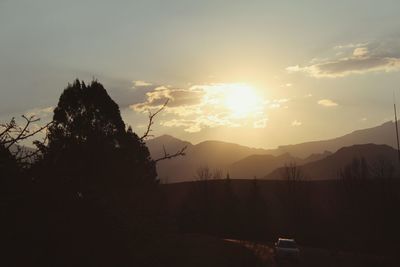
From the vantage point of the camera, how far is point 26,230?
574cm

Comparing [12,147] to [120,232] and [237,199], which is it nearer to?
[120,232]

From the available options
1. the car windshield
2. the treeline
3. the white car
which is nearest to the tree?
the white car

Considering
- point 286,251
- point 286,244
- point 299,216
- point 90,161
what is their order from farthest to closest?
point 299,216, point 286,244, point 286,251, point 90,161

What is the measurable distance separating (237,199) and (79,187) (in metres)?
77.8

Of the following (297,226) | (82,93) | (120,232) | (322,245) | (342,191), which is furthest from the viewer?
(342,191)

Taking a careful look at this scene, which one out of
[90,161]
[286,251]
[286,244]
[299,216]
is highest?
[90,161]

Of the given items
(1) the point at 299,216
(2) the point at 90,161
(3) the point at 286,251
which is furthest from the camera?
(1) the point at 299,216

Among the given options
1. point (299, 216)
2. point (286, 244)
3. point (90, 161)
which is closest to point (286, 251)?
point (286, 244)

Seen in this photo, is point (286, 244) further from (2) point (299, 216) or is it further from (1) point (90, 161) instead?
(2) point (299, 216)

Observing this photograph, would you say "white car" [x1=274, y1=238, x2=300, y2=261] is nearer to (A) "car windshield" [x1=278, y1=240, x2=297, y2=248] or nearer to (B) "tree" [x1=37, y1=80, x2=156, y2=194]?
(A) "car windshield" [x1=278, y1=240, x2=297, y2=248]

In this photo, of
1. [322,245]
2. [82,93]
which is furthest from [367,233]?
[82,93]

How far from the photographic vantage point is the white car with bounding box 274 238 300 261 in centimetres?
3234

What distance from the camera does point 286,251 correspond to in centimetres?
3266

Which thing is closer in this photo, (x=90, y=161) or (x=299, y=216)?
(x=90, y=161)
